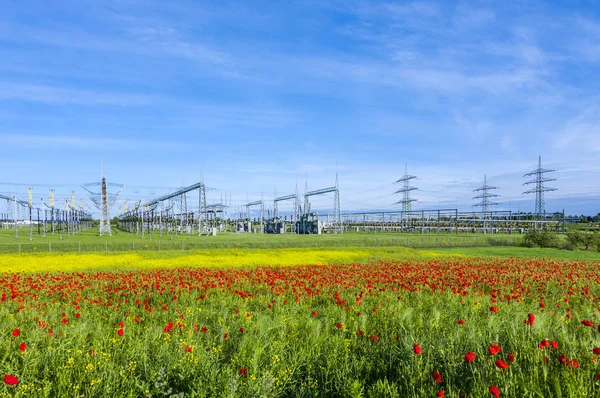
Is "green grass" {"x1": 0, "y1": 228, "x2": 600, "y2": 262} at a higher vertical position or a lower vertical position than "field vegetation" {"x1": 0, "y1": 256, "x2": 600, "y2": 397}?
lower

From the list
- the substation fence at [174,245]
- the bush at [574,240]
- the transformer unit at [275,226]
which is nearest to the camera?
the substation fence at [174,245]

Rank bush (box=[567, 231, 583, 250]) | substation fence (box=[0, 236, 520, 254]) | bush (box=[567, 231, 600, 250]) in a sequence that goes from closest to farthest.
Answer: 1. substation fence (box=[0, 236, 520, 254])
2. bush (box=[567, 231, 600, 250])
3. bush (box=[567, 231, 583, 250])

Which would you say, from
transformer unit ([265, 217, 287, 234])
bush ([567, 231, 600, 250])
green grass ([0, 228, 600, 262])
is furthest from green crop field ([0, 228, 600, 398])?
transformer unit ([265, 217, 287, 234])

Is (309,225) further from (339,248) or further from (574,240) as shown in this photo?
(574,240)

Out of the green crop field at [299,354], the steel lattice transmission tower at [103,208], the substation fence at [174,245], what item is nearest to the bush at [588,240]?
the substation fence at [174,245]

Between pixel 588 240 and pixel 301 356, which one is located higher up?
pixel 301 356

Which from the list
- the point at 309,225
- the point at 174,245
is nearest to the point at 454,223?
the point at 309,225

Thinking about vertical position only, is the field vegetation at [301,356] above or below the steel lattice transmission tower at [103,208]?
below

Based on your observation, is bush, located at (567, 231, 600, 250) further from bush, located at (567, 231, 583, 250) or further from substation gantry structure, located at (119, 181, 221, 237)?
substation gantry structure, located at (119, 181, 221, 237)

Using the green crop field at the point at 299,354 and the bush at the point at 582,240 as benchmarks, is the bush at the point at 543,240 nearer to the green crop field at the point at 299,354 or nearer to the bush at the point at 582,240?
the bush at the point at 582,240

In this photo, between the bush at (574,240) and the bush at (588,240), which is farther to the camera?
the bush at (574,240)

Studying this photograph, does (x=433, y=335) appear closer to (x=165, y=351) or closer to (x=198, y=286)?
(x=165, y=351)

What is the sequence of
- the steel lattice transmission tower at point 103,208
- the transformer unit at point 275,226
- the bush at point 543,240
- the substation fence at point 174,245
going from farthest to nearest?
1. the transformer unit at point 275,226
2. the steel lattice transmission tower at point 103,208
3. the bush at point 543,240
4. the substation fence at point 174,245

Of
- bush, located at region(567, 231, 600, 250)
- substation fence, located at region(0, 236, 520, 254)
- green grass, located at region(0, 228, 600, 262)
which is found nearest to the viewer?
green grass, located at region(0, 228, 600, 262)
